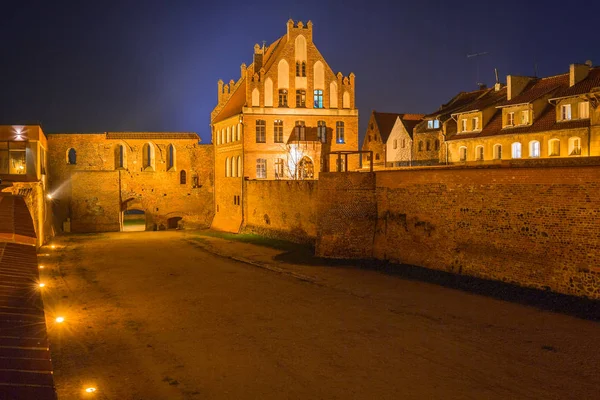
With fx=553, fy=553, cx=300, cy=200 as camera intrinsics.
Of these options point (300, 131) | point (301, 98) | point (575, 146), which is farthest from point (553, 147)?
point (301, 98)

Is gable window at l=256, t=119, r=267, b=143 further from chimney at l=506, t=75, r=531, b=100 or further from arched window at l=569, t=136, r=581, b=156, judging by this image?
arched window at l=569, t=136, r=581, b=156

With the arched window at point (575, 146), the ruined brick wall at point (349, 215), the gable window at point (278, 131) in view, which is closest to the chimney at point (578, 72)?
the arched window at point (575, 146)

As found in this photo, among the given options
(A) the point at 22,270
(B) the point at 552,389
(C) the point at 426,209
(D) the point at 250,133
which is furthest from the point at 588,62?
(A) the point at 22,270

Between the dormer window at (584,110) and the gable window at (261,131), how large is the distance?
18003mm

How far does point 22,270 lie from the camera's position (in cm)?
627

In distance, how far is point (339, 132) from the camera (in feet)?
119

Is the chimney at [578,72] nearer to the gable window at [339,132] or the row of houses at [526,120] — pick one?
the row of houses at [526,120]

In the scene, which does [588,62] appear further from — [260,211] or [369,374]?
[369,374]

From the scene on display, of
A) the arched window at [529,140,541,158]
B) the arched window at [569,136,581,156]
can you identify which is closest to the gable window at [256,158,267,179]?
the arched window at [529,140,541,158]

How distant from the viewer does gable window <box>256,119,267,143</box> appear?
35250 mm

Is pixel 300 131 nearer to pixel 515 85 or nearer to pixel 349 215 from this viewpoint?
pixel 515 85

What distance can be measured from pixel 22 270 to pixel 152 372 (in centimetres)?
437

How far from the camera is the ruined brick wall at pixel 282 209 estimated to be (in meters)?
27.6

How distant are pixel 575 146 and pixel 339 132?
14.7m
